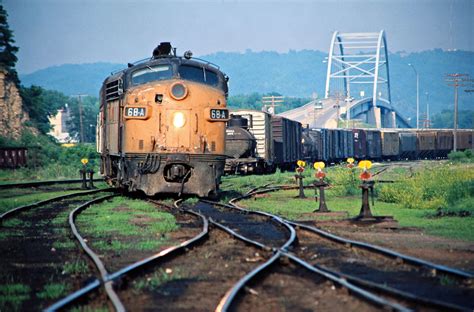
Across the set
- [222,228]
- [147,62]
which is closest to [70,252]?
[222,228]

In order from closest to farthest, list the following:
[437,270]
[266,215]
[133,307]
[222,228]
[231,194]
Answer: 1. [133,307]
2. [437,270]
3. [222,228]
4. [266,215]
5. [231,194]

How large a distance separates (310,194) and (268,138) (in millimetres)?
13703

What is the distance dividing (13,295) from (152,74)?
12.6 meters

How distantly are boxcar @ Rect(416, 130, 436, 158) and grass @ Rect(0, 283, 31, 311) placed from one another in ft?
248

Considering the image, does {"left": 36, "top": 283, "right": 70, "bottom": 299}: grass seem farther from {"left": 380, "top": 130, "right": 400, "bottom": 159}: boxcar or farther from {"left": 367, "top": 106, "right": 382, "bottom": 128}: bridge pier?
{"left": 367, "top": 106, "right": 382, "bottom": 128}: bridge pier

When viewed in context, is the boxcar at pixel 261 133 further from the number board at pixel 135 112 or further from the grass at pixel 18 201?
the number board at pixel 135 112

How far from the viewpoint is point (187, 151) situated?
1947cm

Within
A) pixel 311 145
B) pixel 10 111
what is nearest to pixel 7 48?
pixel 10 111

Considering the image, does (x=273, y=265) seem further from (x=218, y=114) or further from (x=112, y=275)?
(x=218, y=114)

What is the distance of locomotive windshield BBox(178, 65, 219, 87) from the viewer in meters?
19.9

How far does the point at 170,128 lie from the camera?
19453 mm

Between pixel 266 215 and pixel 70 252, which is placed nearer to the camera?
pixel 70 252

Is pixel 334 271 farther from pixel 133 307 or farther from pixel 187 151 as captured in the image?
pixel 187 151

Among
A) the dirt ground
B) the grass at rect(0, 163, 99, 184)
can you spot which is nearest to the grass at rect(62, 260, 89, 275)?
the dirt ground
